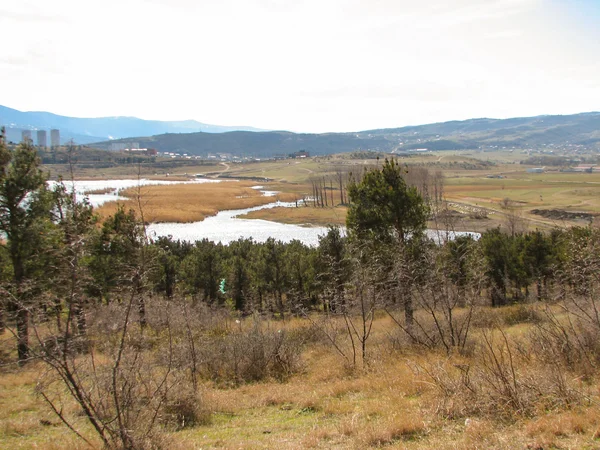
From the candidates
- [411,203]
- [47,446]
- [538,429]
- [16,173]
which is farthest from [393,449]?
[16,173]

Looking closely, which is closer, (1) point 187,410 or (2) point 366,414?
(2) point 366,414

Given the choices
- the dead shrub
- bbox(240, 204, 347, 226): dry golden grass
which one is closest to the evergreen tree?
the dead shrub

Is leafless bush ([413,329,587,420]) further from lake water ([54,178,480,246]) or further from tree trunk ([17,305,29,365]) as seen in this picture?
lake water ([54,178,480,246])

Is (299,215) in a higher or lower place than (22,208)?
lower

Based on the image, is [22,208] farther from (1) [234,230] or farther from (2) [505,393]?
(1) [234,230]

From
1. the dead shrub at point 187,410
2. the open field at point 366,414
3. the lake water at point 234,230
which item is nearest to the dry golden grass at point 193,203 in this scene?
the lake water at point 234,230

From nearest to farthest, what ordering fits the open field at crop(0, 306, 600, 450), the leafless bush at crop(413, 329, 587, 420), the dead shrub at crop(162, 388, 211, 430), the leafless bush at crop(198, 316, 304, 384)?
the open field at crop(0, 306, 600, 450)
the leafless bush at crop(413, 329, 587, 420)
the dead shrub at crop(162, 388, 211, 430)
the leafless bush at crop(198, 316, 304, 384)

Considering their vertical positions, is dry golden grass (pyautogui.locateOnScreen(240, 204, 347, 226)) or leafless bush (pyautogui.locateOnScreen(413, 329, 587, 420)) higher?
leafless bush (pyautogui.locateOnScreen(413, 329, 587, 420))

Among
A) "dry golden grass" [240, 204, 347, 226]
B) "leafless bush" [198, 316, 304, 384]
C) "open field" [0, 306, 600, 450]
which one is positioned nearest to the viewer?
"open field" [0, 306, 600, 450]

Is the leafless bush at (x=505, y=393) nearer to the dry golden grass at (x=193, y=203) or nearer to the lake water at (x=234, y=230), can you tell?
the lake water at (x=234, y=230)

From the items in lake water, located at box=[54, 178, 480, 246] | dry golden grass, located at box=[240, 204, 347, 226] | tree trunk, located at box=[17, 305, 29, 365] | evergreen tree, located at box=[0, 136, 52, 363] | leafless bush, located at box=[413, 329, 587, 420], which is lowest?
lake water, located at box=[54, 178, 480, 246]

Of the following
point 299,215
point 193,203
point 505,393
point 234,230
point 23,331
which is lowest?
point 234,230

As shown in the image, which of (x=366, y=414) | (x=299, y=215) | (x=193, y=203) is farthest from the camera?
(x=193, y=203)

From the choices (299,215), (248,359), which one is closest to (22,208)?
Result: (248,359)
